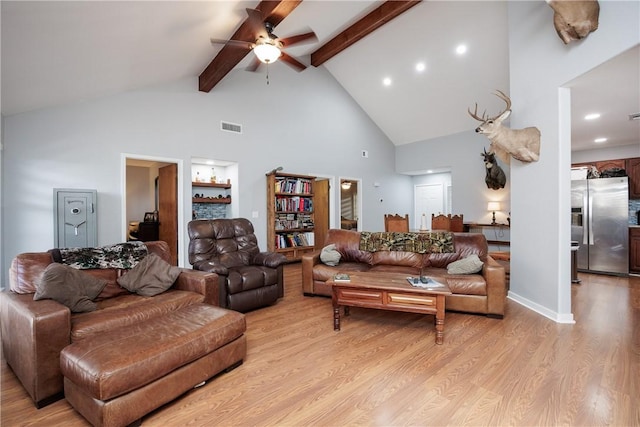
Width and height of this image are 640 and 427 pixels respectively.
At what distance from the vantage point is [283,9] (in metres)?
3.06

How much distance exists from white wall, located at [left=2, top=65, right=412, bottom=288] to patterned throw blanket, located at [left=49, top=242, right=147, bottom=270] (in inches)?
67.6

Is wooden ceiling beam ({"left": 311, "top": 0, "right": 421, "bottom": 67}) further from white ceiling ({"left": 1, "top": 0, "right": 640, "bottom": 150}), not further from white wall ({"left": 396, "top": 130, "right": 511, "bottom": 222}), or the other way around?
white wall ({"left": 396, "top": 130, "right": 511, "bottom": 222})

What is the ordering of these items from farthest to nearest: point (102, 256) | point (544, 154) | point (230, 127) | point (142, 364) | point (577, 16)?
point (230, 127)
point (544, 154)
point (102, 256)
point (577, 16)
point (142, 364)

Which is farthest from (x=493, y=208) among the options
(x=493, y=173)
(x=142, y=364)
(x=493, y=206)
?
(x=142, y=364)

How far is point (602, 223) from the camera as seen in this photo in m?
4.96

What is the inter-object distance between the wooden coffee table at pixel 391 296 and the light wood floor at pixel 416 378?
0.86 ft

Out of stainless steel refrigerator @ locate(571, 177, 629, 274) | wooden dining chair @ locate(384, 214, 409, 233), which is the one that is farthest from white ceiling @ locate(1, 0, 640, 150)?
wooden dining chair @ locate(384, 214, 409, 233)

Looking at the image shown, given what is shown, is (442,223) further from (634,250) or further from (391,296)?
(391,296)

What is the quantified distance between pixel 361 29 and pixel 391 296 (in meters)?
4.73

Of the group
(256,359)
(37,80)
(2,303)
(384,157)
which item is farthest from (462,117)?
(2,303)

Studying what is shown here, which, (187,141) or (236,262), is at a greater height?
(187,141)

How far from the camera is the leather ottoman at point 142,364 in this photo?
1472 millimetres

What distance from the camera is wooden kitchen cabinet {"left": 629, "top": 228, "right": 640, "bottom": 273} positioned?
16.1 ft

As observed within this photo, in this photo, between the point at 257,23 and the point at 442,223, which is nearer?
the point at 257,23
